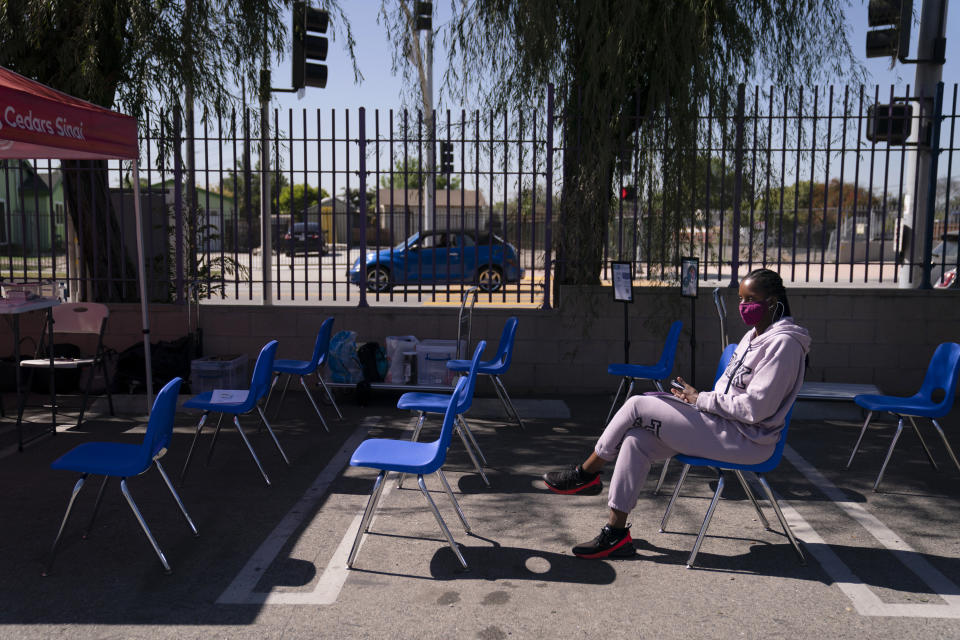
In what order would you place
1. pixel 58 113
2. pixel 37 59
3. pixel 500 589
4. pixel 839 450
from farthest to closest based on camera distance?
pixel 37 59 → pixel 839 450 → pixel 58 113 → pixel 500 589

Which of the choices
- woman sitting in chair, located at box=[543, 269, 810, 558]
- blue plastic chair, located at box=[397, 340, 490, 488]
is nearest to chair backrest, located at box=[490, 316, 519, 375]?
blue plastic chair, located at box=[397, 340, 490, 488]

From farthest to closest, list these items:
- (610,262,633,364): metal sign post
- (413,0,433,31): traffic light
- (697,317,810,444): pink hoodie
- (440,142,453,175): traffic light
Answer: (413,0,433,31): traffic light < (440,142,453,175): traffic light < (610,262,633,364): metal sign post < (697,317,810,444): pink hoodie

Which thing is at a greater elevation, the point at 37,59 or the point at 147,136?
the point at 37,59

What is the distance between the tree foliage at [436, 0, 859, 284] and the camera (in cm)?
773

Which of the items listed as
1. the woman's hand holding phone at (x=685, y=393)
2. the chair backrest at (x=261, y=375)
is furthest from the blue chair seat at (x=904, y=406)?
the chair backrest at (x=261, y=375)

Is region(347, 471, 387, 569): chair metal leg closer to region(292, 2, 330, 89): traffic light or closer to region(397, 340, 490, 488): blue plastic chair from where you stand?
region(397, 340, 490, 488): blue plastic chair

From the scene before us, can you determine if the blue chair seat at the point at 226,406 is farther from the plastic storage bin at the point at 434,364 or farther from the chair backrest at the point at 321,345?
the plastic storage bin at the point at 434,364

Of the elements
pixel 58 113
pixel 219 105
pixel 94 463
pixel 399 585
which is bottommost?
pixel 399 585

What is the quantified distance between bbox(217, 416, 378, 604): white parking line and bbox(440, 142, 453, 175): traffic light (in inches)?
162

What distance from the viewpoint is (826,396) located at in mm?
7383

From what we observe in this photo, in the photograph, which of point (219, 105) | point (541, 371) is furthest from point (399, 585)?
point (219, 105)

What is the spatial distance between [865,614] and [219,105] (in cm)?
749

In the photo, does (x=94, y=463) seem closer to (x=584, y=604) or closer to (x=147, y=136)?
(x=584, y=604)

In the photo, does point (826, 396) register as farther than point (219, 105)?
No
